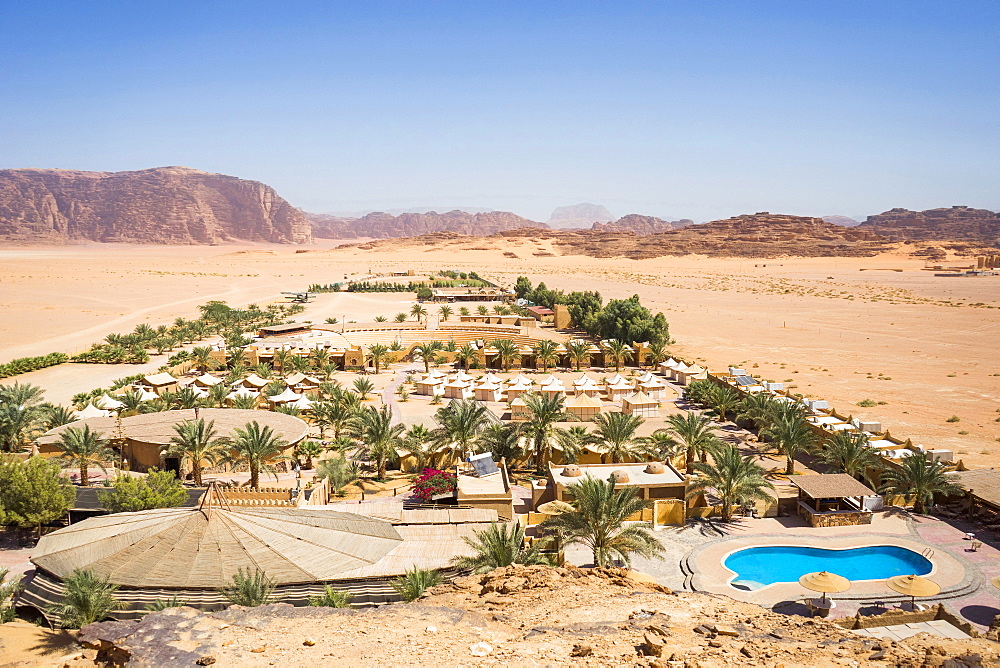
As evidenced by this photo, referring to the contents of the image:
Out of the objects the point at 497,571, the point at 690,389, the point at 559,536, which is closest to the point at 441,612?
the point at 497,571

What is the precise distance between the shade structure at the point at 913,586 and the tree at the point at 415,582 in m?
9.86

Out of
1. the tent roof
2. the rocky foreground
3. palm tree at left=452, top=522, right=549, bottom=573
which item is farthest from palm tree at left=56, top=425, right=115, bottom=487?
the tent roof

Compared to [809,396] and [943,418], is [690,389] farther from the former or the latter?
[943,418]

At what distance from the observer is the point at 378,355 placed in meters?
44.0

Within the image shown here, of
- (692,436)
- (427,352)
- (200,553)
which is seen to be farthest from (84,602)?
(427,352)

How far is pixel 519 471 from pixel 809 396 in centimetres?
1960

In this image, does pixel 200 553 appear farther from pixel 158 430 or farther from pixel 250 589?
pixel 158 430

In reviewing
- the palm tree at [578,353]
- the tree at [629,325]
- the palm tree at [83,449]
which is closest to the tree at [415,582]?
the palm tree at [83,449]

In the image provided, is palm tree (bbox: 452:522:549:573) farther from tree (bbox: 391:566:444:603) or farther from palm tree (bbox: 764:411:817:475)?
palm tree (bbox: 764:411:817:475)

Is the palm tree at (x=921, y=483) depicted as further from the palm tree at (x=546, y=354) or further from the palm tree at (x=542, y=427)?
the palm tree at (x=546, y=354)

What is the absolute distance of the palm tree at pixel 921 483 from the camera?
67.2 ft

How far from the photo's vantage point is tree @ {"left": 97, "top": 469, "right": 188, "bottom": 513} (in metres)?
17.8

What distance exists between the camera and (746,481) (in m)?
20.1

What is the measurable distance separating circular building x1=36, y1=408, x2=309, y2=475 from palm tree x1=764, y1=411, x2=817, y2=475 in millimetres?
16357
